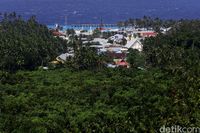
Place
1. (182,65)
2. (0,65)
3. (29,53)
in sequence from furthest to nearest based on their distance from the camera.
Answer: (29,53)
(0,65)
(182,65)

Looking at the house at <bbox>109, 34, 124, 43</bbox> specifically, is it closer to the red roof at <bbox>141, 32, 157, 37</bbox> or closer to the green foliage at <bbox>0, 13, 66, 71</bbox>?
the red roof at <bbox>141, 32, 157, 37</bbox>

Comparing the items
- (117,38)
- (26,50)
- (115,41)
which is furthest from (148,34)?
(26,50)

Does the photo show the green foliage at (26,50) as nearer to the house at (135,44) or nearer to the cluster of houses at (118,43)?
the cluster of houses at (118,43)

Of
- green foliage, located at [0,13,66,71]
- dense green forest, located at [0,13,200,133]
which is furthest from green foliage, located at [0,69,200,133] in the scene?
green foliage, located at [0,13,66,71]

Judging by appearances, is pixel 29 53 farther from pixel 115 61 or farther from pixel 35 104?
pixel 35 104

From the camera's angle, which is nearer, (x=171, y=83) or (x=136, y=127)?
(x=136, y=127)

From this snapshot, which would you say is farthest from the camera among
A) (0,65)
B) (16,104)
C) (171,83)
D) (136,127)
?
(0,65)

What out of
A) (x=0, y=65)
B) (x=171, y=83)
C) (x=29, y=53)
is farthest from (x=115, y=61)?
(x=171, y=83)

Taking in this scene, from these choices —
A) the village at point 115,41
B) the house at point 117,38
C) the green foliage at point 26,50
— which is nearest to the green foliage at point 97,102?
the green foliage at point 26,50

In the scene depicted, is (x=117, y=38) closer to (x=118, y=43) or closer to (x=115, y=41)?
(x=115, y=41)
